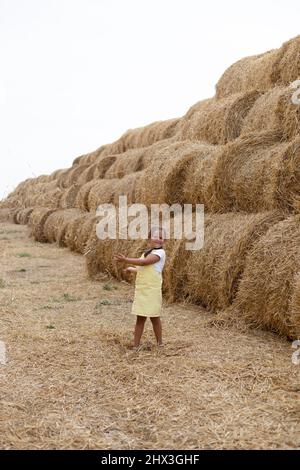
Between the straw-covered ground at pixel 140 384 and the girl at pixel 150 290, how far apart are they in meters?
0.21

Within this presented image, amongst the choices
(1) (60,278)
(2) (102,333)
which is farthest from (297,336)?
(1) (60,278)

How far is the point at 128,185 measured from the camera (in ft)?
40.9

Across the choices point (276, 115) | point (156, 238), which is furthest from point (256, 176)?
point (156, 238)

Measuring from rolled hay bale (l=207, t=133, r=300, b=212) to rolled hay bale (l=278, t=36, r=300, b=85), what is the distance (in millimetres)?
1510

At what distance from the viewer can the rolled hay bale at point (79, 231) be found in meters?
13.2

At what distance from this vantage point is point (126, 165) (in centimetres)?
1469

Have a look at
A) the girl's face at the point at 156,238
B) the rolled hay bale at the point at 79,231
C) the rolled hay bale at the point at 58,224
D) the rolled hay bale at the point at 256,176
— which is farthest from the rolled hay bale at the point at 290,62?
the rolled hay bale at the point at 58,224

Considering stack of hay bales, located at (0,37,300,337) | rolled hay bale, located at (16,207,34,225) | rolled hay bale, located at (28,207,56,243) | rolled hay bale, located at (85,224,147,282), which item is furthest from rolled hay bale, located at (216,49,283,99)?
rolled hay bale, located at (16,207,34,225)

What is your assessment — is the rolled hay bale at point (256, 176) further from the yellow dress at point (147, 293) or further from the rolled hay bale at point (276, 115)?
the yellow dress at point (147, 293)

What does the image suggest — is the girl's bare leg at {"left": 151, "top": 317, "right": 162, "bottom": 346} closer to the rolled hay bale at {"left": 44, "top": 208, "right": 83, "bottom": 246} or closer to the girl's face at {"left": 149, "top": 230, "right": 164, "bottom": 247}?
the girl's face at {"left": 149, "top": 230, "right": 164, "bottom": 247}

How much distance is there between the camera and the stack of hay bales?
5.95 m

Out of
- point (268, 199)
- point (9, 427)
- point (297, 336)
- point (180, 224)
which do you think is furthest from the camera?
point (180, 224)
